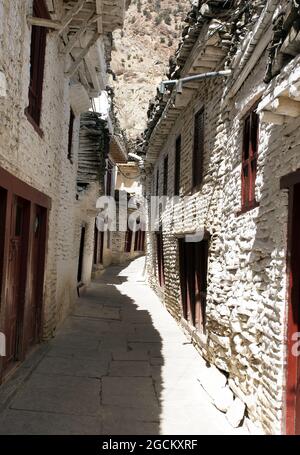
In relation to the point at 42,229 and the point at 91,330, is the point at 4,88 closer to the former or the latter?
the point at 42,229

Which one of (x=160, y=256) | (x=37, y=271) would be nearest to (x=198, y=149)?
(x=37, y=271)

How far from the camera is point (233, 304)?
Answer: 5.82m

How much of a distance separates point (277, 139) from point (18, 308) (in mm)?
4138

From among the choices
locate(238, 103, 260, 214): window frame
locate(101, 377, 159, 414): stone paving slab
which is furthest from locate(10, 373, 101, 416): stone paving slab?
locate(238, 103, 260, 214): window frame

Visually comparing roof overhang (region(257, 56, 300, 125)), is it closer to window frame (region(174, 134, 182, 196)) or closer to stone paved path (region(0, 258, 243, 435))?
stone paved path (region(0, 258, 243, 435))

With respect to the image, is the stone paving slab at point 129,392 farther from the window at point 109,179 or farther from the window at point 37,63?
the window at point 109,179

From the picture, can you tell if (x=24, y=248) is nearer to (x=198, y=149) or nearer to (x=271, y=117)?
(x=271, y=117)

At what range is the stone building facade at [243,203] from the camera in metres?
4.00

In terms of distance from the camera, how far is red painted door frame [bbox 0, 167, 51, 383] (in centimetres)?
502

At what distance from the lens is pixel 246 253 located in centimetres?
544

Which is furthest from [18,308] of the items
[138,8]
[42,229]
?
[138,8]

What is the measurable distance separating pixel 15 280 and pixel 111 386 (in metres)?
1.96

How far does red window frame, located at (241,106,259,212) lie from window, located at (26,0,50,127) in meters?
2.94

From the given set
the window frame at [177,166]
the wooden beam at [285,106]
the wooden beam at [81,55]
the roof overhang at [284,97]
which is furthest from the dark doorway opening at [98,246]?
the wooden beam at [285,106]
